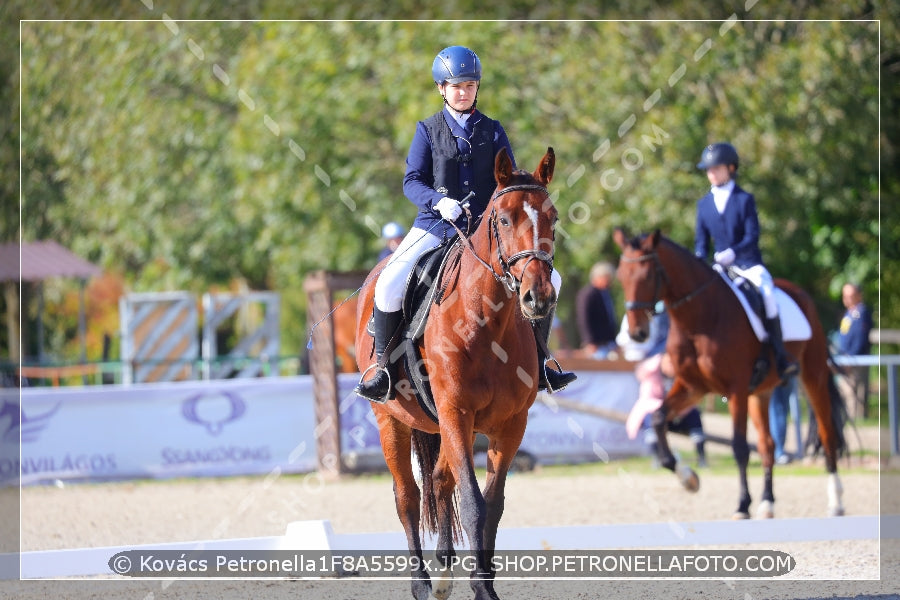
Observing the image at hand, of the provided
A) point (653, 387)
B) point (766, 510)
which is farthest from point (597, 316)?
point (766, 510)

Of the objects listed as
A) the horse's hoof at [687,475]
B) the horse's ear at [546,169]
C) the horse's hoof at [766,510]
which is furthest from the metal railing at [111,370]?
the horse's ear at [546,169]

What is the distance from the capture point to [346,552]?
7.57 metres

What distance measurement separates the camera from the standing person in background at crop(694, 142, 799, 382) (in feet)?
34.4

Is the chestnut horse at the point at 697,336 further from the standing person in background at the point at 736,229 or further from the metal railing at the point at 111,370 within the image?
the metal railing at the point at 111,370

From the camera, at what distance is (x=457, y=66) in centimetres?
637

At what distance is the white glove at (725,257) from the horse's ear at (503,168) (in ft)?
17.4

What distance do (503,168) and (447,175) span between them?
0.93 metres

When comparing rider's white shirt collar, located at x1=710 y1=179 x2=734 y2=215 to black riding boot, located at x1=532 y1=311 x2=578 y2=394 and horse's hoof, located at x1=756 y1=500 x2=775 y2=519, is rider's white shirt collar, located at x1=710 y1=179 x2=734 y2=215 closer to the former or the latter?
horse's hoof, located at x1=756 y1=500 x2=775 y2=519

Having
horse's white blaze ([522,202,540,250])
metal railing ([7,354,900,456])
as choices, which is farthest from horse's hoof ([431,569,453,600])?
metal railing ([7,354,900,456])

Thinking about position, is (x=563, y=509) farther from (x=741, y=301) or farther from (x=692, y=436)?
(x=692, y=436)

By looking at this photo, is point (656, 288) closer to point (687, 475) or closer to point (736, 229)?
point (736, 229)

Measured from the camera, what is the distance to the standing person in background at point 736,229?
10484 mm

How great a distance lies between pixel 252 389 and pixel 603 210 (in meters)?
7.61

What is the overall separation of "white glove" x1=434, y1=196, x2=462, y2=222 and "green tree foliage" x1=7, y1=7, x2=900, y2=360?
10674mm
